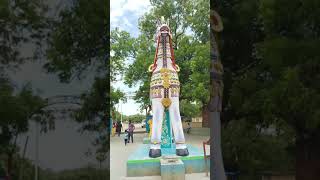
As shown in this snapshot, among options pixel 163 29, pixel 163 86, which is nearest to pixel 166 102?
pixel 163 86

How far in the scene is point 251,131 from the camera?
15.9 feet

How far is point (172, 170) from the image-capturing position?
15.9ft

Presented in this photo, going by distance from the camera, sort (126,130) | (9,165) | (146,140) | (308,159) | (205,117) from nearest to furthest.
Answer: (308,159) < (205,117) < (9,165) < (126,130) < (146,140)

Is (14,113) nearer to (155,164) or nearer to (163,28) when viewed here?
(155,164)

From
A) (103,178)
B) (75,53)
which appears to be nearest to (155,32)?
(75,53)

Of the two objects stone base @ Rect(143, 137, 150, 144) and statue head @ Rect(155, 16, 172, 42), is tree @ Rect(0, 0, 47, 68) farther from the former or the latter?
stone base @ Rect(143, 137, 150, 144)

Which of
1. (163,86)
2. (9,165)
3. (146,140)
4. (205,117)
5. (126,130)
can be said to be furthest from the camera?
(146,140)

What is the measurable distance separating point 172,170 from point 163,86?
967 millimetres

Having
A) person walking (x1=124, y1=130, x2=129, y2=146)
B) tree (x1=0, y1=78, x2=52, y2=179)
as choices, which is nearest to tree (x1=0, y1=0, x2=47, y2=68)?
tree (x1=0, y1=78, x2=52, y2=179)

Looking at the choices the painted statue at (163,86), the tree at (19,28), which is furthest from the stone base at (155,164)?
the tree at (19,28)

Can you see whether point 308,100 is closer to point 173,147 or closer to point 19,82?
point 173,147

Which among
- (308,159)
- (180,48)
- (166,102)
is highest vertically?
(180,48)

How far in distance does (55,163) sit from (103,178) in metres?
0.56

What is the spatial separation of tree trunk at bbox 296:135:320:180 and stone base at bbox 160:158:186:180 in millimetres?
1240
